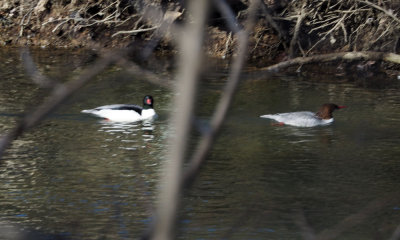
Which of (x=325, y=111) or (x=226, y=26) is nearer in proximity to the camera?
(x=325, y=111)

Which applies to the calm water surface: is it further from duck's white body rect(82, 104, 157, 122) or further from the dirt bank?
the dirt bank

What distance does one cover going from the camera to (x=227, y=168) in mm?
10461

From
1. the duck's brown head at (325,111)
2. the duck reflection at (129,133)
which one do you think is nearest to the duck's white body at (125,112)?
the duck reflection at (129,133)

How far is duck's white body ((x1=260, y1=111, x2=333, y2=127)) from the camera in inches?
521

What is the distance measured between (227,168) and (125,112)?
12.0ft

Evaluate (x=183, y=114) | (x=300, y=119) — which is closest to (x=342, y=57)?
(x=183, y=114)

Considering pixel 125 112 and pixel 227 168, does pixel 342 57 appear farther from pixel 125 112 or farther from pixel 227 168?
pixel 125 112

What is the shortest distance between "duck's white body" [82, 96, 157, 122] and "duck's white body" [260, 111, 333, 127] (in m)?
2.02

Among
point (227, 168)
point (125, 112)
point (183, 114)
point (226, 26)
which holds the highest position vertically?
point (183, 114)

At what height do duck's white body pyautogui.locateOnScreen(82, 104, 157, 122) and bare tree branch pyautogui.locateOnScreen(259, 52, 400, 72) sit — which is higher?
bare tree branch pyautogui.locateOnScreen(259, 52, 400, 72)

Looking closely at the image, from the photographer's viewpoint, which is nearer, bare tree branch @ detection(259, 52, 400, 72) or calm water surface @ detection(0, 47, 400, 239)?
bare tree branch @ detection(259, 52, 400, 72)

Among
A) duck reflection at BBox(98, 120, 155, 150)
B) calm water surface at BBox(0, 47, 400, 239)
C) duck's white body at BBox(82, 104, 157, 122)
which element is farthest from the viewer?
duck's white body at BBox(82, 104, 157, 122)

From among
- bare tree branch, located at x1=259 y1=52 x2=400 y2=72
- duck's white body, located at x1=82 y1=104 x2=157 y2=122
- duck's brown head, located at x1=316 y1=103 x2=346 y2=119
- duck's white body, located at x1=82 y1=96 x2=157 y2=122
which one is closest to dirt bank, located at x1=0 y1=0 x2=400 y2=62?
duck's white body, located at x1=82 y1=96 x2=157 y2=122

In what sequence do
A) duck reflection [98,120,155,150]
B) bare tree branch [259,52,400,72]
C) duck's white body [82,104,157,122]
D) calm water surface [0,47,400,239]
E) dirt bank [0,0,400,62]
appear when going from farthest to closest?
dirt bank [0,0,400,62] → duck's white body [82,104,157,122] → duck reflection [98,120,155,150] → calm water surface [0,47,400,239] → bare tree branch [259,52,400,72]
